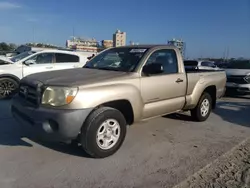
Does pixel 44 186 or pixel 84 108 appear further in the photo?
pixel 84 108

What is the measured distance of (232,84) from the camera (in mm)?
10242

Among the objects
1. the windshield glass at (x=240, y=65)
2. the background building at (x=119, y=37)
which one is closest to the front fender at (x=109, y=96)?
the windshield glass at (x=240, y=65)

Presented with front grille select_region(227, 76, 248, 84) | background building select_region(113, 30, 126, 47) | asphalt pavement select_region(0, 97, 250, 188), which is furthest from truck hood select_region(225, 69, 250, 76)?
background building select_region(113, 30, 126, 47)

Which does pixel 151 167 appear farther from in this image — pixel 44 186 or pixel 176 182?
pixel 44 186

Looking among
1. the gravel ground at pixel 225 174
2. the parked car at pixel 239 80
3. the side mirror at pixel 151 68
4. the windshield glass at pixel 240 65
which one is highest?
the windshield glass at pixel 240 65

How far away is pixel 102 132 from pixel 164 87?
1.55 m

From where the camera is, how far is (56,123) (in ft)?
11.6

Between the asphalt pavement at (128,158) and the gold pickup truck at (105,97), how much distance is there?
0.33 m

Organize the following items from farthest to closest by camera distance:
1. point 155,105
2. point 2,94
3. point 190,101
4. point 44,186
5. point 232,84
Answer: point 232,84
point 2,94
point 190,101
point 155,105
point 44,186

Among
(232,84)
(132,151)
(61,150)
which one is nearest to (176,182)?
(132,151)

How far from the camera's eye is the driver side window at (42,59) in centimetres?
934

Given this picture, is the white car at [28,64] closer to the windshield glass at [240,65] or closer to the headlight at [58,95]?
the headlight at [58,95]

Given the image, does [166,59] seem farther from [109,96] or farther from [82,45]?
[82,45]

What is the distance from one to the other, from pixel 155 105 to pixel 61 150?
1.76 m
